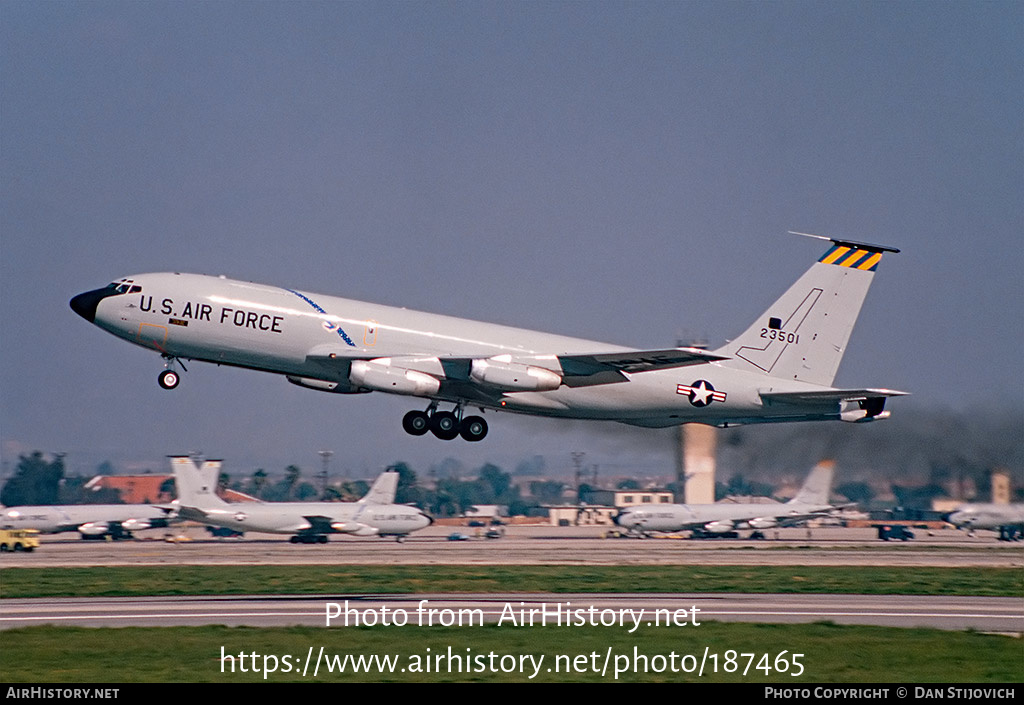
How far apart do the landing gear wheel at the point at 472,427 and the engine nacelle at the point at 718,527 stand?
3111 centimetres

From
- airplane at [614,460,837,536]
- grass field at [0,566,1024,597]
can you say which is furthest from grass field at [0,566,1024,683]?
airplane at [614,460,837,536]

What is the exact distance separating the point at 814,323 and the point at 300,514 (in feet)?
106

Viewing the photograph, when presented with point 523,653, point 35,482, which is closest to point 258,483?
point 35,482

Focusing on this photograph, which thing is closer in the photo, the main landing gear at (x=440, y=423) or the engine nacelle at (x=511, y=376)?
the engine nacelle at (x=511, y=376)

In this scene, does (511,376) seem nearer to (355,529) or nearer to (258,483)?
(355,529)

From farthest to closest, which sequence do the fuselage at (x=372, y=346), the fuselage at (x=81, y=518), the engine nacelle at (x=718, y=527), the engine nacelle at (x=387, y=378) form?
the fuselage at (x=81, y=518)
the engine nacelle at (x=718, y=527)
the engine nacelle at (x=387, y=378)
the fuselage at (x=372, y=346)

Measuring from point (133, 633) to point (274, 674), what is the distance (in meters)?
6.52

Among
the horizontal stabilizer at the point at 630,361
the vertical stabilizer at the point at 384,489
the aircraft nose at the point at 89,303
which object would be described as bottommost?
the vertical stabilizer at the point at 384,489

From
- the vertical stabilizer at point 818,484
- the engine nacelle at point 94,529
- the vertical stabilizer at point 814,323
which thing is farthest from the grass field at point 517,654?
the engine nacelle at point 94,529

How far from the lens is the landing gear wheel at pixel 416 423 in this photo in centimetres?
3884

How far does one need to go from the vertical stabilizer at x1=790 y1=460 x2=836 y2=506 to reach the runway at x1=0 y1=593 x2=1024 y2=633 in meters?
8.00

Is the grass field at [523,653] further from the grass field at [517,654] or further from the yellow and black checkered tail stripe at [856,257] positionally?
the yellow and black checkered tail stripe at [856,257]

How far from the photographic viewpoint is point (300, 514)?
63.4m

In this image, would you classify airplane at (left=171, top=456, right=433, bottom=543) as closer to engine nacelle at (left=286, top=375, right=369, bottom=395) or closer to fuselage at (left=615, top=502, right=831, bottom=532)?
fuselage at (left=615, top=502, right=831, bottom=532)
